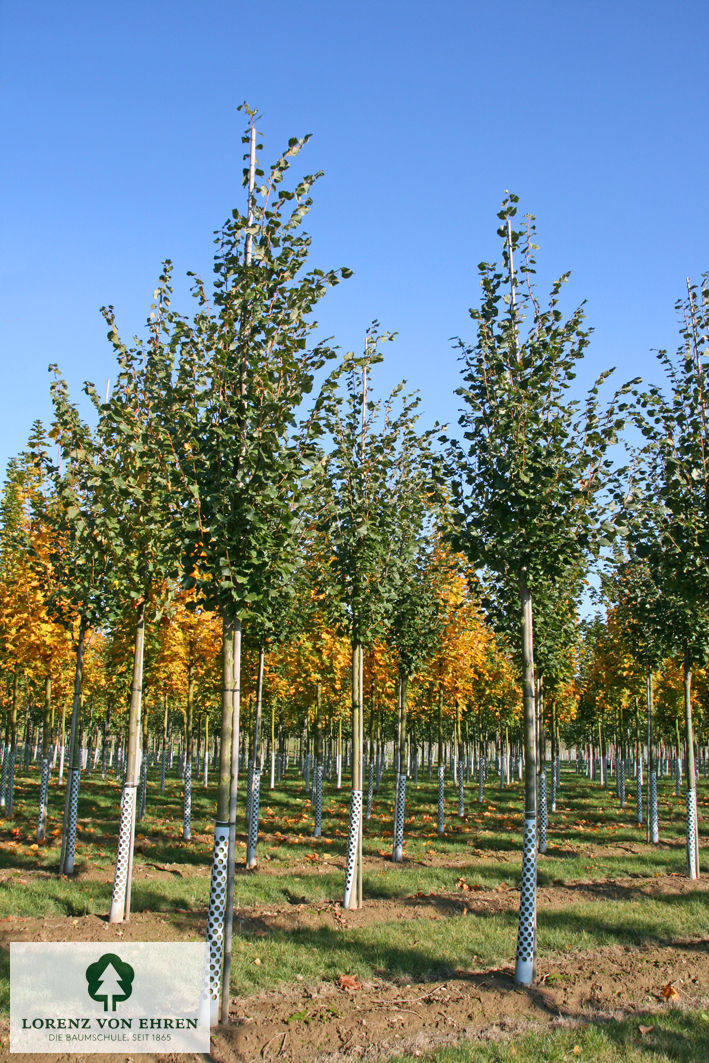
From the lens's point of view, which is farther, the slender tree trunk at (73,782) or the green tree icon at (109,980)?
the slender tree trunk at (73,782)

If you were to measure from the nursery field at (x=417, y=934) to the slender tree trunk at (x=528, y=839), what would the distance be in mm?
339

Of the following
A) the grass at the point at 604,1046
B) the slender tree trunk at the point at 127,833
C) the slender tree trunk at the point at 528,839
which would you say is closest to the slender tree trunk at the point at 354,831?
the slender tree trunk at the point at 127,833

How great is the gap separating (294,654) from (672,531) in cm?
1211

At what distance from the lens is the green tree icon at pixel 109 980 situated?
7781 millimetres

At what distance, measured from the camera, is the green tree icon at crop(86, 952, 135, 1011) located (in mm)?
7781

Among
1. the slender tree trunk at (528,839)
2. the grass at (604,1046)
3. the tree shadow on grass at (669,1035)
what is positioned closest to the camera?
the grass at (604,1046)

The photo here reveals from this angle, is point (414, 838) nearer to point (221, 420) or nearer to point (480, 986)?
point (480, 986)

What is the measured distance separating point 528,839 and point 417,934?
10.1ft

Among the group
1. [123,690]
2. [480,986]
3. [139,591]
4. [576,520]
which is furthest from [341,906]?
[123,690]

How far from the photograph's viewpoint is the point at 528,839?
357 inches

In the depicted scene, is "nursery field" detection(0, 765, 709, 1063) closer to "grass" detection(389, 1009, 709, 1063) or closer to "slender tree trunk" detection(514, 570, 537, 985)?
"grass" detection(389, 1009, 709, 1063)

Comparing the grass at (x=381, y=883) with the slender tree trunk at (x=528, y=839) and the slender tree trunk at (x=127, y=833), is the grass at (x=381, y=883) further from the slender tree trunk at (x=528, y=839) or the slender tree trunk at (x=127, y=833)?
the slender tree trunk at (x=528, y=839)

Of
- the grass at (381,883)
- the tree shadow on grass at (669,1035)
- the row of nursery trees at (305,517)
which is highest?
the row of nursery trees at (305,517)

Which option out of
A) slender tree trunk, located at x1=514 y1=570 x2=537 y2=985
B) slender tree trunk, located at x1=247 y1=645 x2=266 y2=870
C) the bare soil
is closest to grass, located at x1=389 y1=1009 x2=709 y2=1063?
the bare soil
